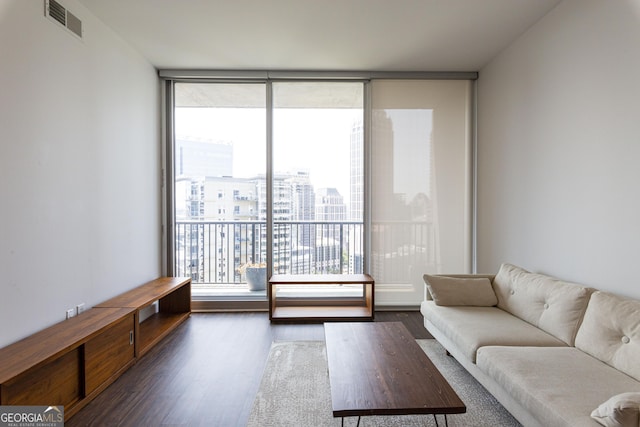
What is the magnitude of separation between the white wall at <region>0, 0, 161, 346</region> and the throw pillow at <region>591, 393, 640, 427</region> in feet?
10.2

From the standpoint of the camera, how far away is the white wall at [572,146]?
2.21 meters

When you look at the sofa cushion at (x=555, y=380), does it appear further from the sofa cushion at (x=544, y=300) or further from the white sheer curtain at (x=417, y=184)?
the white sheer curtain at (x=417, y=184)

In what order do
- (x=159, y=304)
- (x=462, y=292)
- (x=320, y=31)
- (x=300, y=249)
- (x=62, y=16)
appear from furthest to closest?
1. (x=300, y=249)
2. (x=159, y=304)
3. (x=320, y=31)
4. (x=462, y=292)
5. (x=62, y=16)

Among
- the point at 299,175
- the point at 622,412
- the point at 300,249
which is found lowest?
the point at 622,412

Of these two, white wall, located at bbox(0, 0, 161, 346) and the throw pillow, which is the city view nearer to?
white wall, located at bbox(0, 0, 161, 346)

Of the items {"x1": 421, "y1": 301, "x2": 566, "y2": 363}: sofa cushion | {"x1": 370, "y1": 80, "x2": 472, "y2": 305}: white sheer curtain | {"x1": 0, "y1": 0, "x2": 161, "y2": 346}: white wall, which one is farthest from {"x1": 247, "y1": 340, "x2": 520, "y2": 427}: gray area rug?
{"x1": 0, "y1": 0, "x2": 161, "y2": 346}: white wall

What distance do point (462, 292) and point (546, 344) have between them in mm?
865

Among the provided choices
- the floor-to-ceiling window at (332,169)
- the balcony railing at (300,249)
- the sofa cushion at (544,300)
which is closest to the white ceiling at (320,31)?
the floor-to-ceiling window at (332,169)

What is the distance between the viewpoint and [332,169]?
4.40m

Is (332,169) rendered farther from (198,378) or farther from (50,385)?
(50,385)

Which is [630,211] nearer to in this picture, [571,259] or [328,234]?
[571,259]

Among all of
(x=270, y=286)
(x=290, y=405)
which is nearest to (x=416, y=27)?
(x=270, y=286)

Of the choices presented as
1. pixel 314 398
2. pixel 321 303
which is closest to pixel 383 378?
pixel 314 398

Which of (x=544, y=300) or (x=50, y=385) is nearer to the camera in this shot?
(x=50, y=385)
